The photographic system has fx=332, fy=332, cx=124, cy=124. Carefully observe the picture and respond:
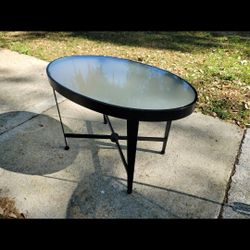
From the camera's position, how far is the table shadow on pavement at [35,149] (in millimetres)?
2875

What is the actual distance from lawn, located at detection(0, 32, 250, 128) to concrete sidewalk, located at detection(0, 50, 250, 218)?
596 mm

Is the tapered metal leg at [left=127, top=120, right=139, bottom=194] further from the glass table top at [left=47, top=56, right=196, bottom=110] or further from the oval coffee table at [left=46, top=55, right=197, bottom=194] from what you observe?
the glass table top at [left=47, top=56, right=196, bottom=110]

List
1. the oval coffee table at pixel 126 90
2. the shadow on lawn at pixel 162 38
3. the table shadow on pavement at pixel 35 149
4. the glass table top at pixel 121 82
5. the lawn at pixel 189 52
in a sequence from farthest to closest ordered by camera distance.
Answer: the shadow on lawn at pixel 162 38 < the lawn at pixel 189 52 < the table shadow on pavement at pixel 35 149 < the glass table top at pixel 121 82 < the oval coffee table at pixel 126 90

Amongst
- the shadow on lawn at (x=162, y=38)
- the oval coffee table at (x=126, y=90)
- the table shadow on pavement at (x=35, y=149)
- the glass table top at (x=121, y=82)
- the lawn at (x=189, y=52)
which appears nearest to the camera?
the oval coffee table at (x=126, y=90)

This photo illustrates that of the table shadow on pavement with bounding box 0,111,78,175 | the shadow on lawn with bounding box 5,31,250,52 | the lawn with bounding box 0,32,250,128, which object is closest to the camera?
the table shadow on pavement with bounding box 0,111,78,175

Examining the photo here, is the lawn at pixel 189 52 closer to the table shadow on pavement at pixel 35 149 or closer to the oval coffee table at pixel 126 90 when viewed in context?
the oval coffee table at pixel 126 90

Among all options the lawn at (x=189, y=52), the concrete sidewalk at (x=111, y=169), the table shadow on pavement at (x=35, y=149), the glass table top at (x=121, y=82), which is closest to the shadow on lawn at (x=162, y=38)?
the lawn at (x=189, y=52)

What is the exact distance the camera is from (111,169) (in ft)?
9.56

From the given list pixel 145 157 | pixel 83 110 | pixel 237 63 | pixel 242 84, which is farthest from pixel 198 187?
pixel 237 63

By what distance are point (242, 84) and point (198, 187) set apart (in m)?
2.51

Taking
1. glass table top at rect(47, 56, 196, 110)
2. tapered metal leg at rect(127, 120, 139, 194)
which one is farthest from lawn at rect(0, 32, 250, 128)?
tapered metal leg at rect(127, 120, 139, 194)

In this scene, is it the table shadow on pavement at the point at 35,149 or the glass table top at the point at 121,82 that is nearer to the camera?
the glass table top at the point at 121,82

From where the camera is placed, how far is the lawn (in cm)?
429

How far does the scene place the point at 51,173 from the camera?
9.25 feet
